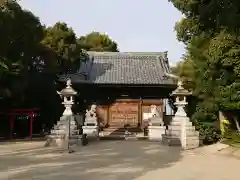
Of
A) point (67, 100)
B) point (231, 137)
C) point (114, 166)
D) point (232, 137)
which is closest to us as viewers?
point (114, 166)

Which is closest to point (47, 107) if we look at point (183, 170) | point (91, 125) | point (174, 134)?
point (91, 125)

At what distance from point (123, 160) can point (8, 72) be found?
9247mm

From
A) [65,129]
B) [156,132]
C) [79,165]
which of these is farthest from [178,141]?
[79,165]

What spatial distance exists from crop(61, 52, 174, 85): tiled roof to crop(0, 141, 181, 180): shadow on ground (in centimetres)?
1271

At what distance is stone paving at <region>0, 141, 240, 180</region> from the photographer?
9586mm

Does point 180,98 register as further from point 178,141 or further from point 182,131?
point 178,141

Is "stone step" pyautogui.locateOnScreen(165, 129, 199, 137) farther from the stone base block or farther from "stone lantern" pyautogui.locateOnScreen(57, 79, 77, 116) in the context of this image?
"stone lantern" pyautogui.locateOnScreen(57, 79, 77, 116)

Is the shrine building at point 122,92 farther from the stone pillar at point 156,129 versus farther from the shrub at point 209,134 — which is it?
the shrub at point 209,134

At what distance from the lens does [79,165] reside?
1152cm

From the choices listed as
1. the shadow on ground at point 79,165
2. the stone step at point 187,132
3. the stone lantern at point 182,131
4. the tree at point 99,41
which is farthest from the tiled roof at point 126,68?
the tree at point 99,41

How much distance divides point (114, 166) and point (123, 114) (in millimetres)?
16801

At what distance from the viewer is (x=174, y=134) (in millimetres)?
19484

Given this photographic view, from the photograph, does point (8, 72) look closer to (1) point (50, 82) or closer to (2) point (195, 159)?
(1) point (50, 82)

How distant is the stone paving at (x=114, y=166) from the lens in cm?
959
